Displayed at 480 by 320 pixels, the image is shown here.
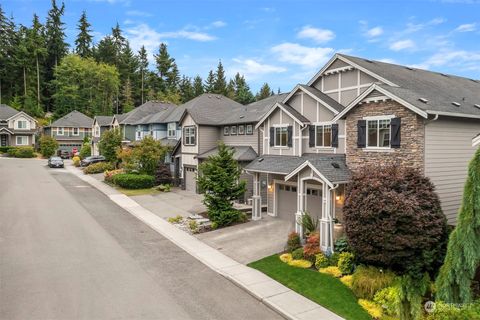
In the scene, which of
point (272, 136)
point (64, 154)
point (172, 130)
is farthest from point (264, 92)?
point (272, 136)

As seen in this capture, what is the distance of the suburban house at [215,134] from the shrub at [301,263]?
1110 cm

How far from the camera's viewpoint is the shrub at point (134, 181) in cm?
3406

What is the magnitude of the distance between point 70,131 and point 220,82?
36.3 m

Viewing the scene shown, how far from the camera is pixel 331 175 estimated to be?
53.3ft

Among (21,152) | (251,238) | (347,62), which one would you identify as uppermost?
(347,62)

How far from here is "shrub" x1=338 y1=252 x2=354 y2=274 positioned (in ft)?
44.1

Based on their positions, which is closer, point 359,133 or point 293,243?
point 293,243

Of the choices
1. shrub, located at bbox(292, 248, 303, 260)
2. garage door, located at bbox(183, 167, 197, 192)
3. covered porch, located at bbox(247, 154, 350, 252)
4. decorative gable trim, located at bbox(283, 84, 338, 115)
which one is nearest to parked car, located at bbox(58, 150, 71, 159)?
garage door, located at bbox(183, 167, 197, 192)

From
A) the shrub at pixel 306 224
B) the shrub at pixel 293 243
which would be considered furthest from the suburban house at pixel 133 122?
the shrub at pixel 293 243

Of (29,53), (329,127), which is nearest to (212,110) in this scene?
(329,127)

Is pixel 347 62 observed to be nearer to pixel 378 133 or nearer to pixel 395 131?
pixel 378 133

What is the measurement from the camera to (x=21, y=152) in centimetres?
6016

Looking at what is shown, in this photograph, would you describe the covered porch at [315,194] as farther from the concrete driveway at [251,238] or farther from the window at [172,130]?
the window at [172,130]

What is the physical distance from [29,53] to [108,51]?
58.6ft
